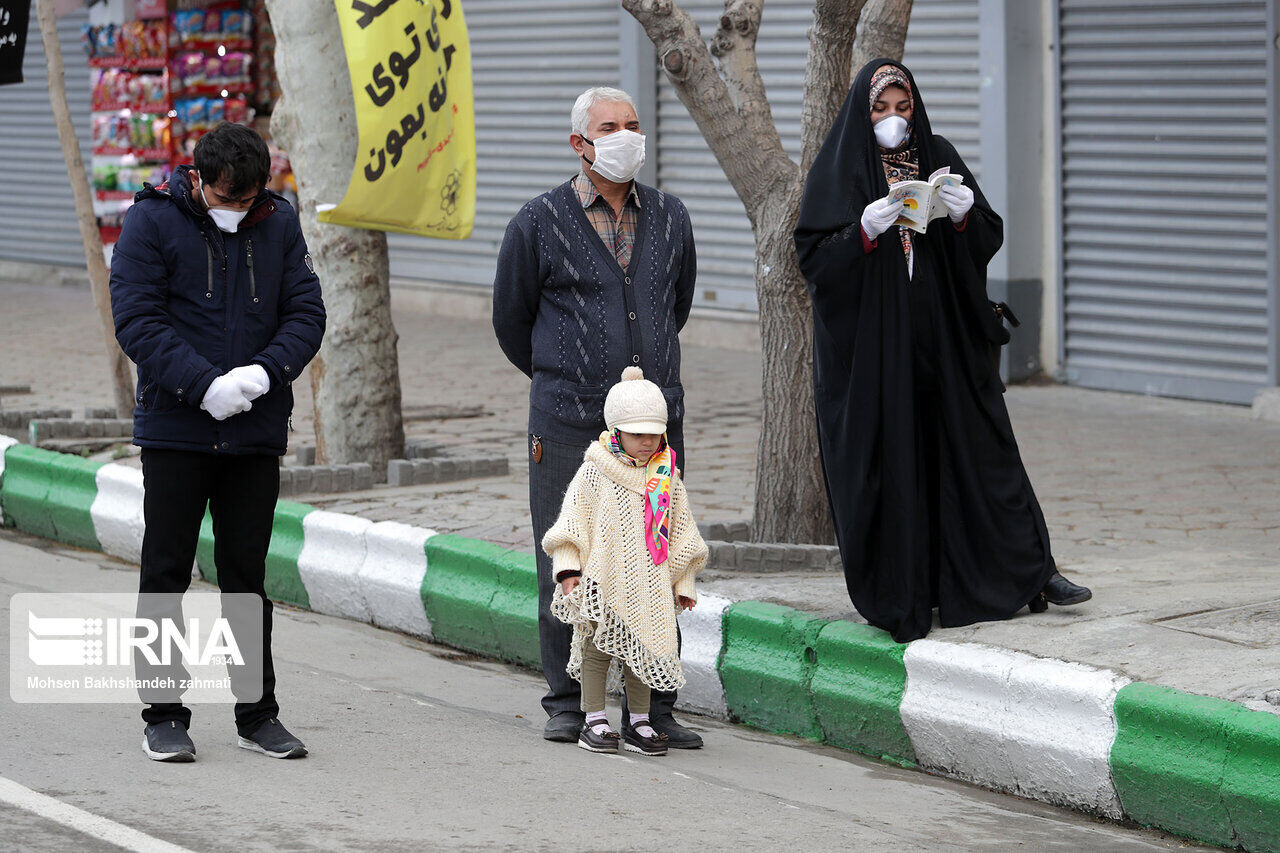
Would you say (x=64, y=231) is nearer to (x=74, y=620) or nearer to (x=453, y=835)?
(x=74, y=620)

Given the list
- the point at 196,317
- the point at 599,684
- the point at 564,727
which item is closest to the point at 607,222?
the point at 196,317

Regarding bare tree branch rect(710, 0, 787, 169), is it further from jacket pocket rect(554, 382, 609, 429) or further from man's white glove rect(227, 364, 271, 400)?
man's white glove rect(227, 364, 271, 400)

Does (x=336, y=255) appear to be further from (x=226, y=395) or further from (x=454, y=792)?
(x=454, y=792)

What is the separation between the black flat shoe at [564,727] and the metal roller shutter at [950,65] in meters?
7.18

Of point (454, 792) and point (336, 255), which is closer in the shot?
point (454, 792)

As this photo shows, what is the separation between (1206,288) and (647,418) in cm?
665

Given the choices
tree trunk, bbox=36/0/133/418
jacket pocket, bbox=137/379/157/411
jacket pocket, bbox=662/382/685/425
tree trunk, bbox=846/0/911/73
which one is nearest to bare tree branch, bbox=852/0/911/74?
tree trunk, bbox=846/0/911/73

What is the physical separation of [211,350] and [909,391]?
2018 mm

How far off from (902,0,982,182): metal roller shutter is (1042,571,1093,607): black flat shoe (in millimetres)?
6534

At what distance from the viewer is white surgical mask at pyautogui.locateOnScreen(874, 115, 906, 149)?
18.0 ft

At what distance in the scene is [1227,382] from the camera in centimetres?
1077

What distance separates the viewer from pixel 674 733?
218 inches

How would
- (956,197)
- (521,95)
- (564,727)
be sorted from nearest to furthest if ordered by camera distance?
(956,197) < (564,727) < (521,95)

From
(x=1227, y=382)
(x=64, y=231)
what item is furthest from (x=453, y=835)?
(x=64, y=231)
